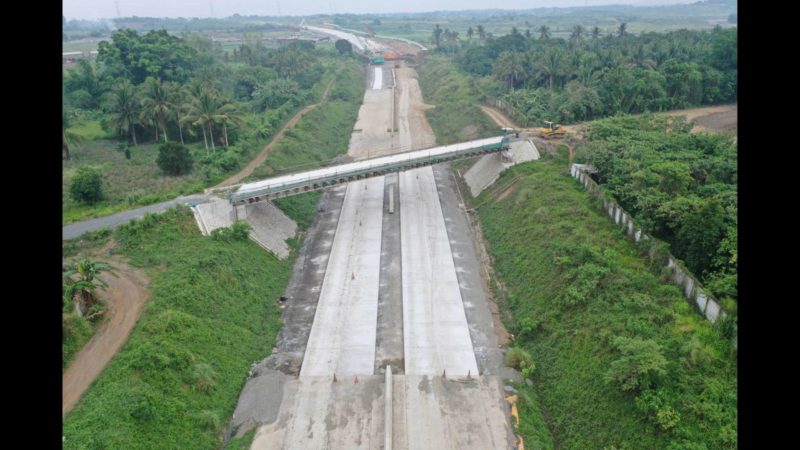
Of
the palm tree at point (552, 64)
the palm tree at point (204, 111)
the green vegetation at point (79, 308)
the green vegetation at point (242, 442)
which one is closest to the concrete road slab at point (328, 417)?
the green vegetation at point (242, 442)

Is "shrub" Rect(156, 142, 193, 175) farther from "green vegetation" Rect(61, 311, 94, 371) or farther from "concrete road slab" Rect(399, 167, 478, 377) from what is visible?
"green vegetation" Rect(61, 311, 94, 371)

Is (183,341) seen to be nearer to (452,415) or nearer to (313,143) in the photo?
(452,415)

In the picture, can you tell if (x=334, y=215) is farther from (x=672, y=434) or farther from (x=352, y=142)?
(x=672, y=434)

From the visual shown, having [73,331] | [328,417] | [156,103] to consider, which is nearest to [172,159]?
[156,103]

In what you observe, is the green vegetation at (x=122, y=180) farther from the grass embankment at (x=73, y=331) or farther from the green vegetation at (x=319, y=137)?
the grass embankment at (x=73, y=331)

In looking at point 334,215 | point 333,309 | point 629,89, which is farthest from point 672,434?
point 629,89

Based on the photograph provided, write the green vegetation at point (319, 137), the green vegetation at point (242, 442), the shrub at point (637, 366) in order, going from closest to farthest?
1. the shrub at point (637, 366)
2. the green vegetation at point (242, 442)
3. the green vegetation at point (319, 137)
